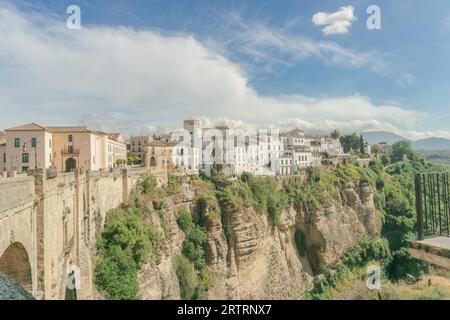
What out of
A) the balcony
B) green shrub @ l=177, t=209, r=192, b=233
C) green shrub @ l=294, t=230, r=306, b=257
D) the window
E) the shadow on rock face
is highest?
the balcony

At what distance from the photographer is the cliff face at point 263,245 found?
51.2ft

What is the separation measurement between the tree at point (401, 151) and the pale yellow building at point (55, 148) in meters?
46.6

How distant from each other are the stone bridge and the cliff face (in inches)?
129

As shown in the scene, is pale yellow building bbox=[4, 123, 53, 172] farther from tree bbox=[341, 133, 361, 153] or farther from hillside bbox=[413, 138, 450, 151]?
hillside bbox=[413, 138, 450, 151]

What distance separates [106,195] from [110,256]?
9.04 ft

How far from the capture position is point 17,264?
6.20 metres

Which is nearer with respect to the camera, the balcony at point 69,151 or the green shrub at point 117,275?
the green shrub at point 117,275

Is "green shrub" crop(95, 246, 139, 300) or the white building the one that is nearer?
"green shrub" crop(95, 246, 139, 300)

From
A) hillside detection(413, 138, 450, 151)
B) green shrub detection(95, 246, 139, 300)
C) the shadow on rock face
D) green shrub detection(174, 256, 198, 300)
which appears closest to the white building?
green shrub detection(174, 256, 198, 300)

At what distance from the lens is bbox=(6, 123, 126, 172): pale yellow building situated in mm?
17125

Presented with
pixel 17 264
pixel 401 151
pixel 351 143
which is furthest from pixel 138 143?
pixel 401 151

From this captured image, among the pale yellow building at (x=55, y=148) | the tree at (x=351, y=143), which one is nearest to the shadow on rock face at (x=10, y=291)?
the pale yellow building at (x=55, y=148)

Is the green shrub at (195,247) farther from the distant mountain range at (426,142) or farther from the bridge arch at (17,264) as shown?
the distant mountain range at (426,142)
